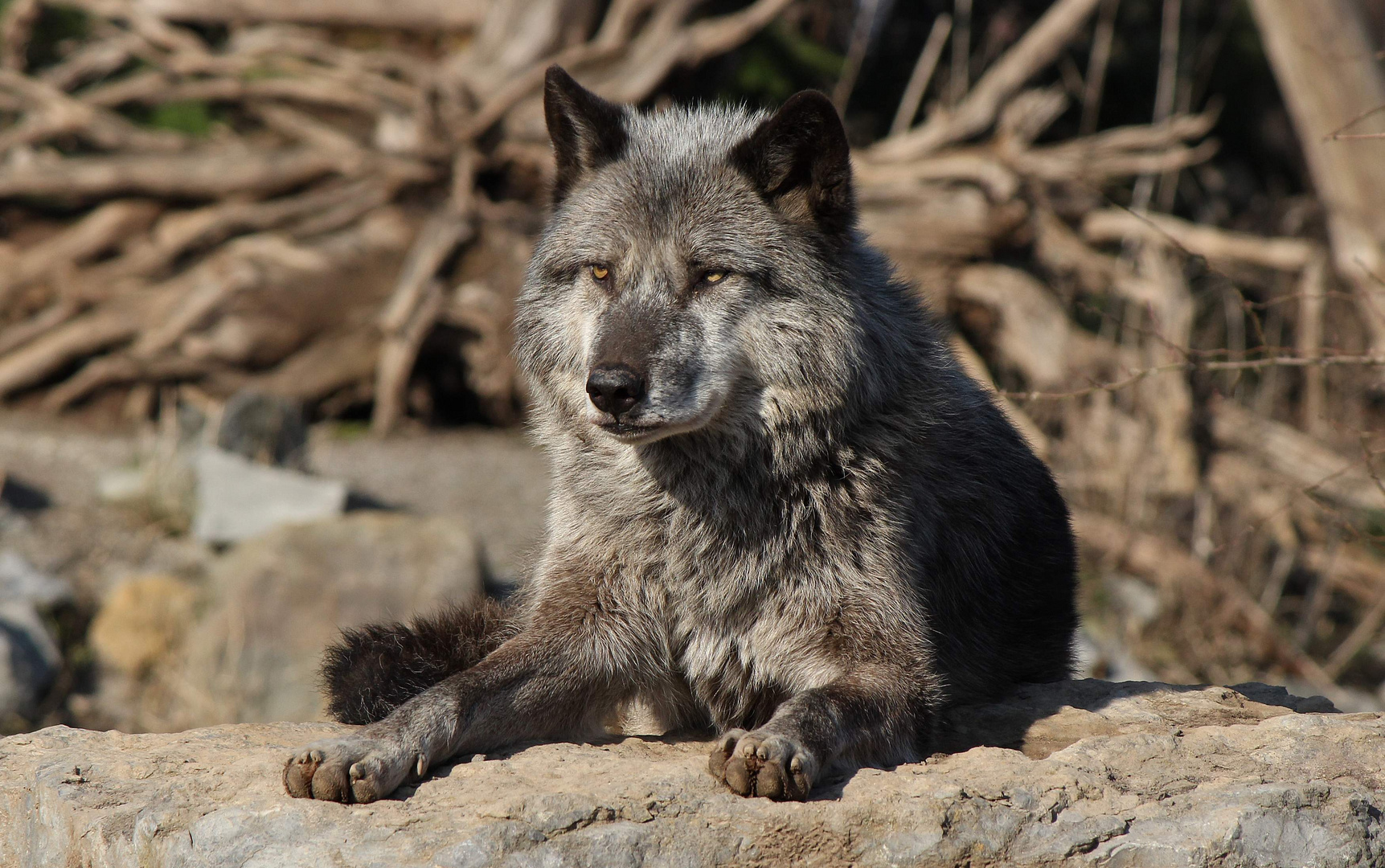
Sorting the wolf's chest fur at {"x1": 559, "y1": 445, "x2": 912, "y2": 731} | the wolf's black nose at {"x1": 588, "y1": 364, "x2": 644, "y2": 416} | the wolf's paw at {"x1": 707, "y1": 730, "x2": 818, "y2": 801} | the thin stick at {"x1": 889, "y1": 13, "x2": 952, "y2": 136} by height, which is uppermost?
the thin stick at {"x1": 889, "y1": 13, "x2": 952, "y2": 136}

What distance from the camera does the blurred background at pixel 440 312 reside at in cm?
891

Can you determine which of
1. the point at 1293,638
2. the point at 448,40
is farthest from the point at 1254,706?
the point at 448,40

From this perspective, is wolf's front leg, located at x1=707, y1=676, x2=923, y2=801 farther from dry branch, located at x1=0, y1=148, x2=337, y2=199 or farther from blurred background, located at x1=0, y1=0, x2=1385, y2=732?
dry branch, located at x1=0, y1=148, x2=337, y2=199

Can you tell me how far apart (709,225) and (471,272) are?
7687 mm

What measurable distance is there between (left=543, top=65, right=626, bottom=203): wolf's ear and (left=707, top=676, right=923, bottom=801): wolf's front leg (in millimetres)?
1919

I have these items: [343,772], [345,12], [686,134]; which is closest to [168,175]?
[345,12]

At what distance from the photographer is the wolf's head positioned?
3797 millimetres

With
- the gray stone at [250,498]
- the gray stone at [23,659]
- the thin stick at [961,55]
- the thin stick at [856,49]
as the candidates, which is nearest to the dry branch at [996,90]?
the thin stick at [961,55]

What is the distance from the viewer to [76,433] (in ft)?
35.7

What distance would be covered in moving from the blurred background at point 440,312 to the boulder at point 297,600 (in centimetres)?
3

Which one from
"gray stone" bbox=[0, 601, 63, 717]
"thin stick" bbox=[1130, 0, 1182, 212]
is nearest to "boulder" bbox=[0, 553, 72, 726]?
"gray stone" bbox=[0, 601, 63, 717]

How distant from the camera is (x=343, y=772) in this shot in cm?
319

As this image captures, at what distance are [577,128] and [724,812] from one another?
7.57 ft

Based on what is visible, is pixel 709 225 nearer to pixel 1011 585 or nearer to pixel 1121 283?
pixel 1011 585
